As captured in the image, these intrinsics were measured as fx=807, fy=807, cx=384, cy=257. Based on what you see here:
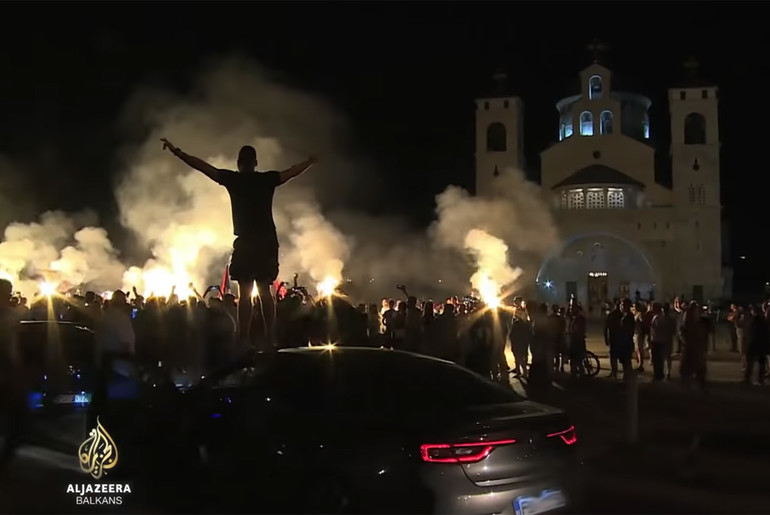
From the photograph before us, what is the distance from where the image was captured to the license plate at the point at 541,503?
15.5ft

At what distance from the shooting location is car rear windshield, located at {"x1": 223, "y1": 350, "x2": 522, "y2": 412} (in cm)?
508

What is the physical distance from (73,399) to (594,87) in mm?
50095

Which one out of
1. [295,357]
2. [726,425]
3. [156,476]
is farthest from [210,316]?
[726,425]

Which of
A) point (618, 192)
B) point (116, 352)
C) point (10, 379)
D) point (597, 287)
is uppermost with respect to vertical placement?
point (618, 192)

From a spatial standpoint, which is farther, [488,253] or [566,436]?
[488,253]

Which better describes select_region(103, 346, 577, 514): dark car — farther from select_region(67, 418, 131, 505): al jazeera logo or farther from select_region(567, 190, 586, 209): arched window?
select_region(567, 190, 586, 209): arched window

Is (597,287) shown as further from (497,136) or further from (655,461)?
(655,461)

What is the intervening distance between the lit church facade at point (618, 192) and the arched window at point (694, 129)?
68 millimetres

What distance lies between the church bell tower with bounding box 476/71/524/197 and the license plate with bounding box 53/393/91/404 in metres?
44.2

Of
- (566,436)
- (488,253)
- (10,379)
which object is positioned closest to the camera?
(566,436)

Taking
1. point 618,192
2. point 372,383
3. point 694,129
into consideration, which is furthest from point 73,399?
point 694,129

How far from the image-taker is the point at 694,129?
5203 centimetres

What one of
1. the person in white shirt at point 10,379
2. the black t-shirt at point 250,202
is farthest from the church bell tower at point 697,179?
the person in white shirt at point 10,379

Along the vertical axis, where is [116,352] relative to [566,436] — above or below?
above
